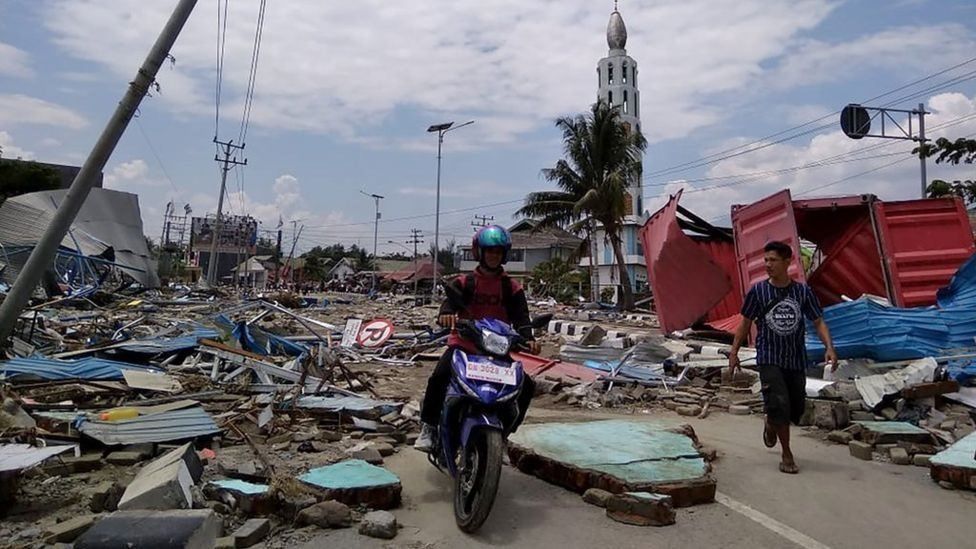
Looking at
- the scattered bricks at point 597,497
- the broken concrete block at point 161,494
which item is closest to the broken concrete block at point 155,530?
the broken concrete block at point 161,494

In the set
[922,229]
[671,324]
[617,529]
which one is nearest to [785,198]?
[922,229]

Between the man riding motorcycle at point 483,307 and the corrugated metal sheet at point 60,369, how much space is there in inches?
195

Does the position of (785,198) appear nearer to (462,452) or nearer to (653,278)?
(653,278)

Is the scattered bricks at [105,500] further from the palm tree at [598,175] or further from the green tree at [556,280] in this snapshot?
the green tree at [556,280]

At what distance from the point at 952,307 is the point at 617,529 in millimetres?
6204

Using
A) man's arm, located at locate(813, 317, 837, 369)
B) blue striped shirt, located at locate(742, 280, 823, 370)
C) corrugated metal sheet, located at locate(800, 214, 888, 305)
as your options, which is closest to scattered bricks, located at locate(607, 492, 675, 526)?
blue striped shirt, located at locate(742, 280, 823, 370)

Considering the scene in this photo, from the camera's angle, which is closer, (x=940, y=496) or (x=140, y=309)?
(x=940, y=496)

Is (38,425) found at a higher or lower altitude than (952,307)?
lower

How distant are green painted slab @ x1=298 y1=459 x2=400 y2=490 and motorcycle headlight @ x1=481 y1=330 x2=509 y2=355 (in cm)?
102

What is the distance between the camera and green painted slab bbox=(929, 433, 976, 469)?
432 centimetres

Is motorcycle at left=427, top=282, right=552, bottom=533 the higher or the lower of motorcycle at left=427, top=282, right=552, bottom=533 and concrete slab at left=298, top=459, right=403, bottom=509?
the higher

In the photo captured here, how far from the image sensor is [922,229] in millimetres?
9383

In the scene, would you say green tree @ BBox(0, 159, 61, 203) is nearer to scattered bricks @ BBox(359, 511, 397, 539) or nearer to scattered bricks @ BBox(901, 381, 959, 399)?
scattered bricks @ BBox(359, 511, 397, 539)

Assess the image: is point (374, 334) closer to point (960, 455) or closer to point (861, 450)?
point (861, 450)
